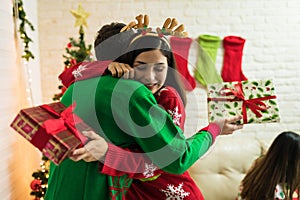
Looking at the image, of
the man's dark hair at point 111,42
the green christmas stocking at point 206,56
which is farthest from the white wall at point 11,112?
the green christmas stocking at point 206,56

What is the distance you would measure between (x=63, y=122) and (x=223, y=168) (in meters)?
2.25

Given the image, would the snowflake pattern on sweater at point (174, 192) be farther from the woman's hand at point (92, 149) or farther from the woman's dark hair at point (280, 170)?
the woman's dark hair at point (280, 170)

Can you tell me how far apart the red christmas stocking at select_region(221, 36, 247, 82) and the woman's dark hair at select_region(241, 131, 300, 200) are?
1.25 metres

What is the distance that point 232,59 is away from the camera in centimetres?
344

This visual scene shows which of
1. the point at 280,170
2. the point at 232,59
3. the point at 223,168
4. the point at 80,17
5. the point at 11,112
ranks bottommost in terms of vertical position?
the point at 223,168

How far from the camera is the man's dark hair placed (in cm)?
119

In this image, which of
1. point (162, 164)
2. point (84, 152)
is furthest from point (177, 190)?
point (84, 152)

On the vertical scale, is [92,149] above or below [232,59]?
above

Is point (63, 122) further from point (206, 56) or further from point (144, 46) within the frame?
point (206, 56)

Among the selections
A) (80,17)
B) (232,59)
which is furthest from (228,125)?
(232,59)

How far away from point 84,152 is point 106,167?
10 cm

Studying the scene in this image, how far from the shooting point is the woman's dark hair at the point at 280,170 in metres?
2.19

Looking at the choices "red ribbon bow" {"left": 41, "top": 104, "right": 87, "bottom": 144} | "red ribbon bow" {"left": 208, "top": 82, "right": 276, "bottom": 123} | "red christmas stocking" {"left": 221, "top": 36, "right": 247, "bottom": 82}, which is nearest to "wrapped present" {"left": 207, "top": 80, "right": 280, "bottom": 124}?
"red ribbon bow" {"left": 208, "top": 82, "right": 276, "bottom": 123}

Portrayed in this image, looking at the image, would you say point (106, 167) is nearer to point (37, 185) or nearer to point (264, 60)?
point (37, 185)
